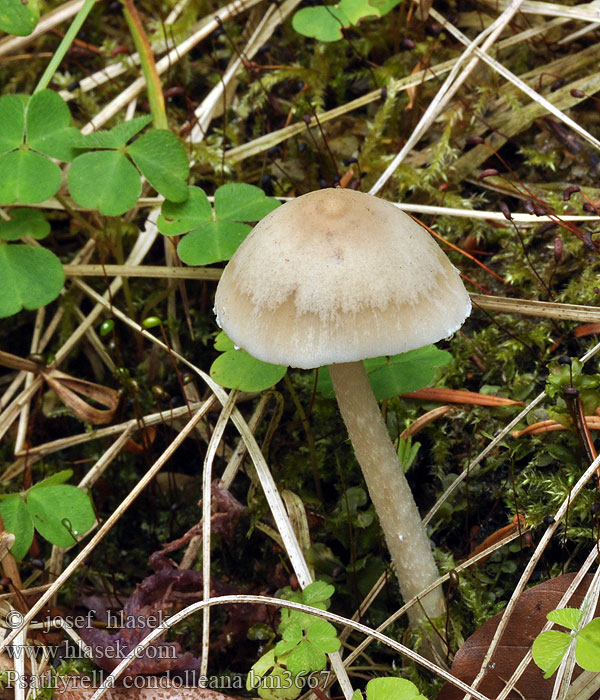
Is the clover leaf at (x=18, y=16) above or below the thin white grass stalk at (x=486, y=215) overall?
above

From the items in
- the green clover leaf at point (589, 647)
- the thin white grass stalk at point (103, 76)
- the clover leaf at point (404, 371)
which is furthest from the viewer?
the thin white grass stalk at point (103, 76)

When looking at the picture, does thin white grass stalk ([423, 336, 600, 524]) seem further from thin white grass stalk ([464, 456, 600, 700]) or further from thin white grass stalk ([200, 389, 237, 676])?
thin white grass stalk ([200, 389, 237, 676])

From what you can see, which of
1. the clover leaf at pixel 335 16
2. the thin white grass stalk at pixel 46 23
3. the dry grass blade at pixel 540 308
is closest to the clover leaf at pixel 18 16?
the thin white grass stalk at pixel 46 23

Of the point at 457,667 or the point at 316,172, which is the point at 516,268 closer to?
the point at 316,172

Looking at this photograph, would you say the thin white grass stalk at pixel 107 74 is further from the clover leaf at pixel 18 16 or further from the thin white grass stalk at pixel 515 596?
the thin white grass stalk at pixel 515 596

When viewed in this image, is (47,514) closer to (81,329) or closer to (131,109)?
(81,329)

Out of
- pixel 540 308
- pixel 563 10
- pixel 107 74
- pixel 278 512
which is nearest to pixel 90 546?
pixel 278 512

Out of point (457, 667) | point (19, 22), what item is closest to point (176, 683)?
point (457, 667)
